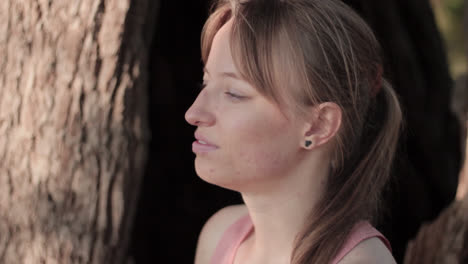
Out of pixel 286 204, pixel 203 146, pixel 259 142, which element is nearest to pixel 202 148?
pixel 203 146

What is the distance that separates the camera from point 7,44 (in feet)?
5.29

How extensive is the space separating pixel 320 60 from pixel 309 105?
11cm

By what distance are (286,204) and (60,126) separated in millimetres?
638

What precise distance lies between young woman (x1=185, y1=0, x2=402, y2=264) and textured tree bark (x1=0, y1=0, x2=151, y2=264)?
0.28 meters

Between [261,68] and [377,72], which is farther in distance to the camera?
[377,72]

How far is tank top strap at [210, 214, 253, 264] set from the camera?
1719 millimetres

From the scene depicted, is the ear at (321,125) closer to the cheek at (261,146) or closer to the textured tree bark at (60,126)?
the cheek at (261,146)

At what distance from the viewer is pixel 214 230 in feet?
5.95

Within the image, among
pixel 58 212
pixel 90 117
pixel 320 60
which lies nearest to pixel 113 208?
pixel 58 212

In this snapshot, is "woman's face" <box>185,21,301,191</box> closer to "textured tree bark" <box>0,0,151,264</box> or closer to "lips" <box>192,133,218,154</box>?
"lips" <box>192,133,218,154</box>

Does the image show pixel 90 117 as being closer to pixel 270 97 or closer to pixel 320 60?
pixel 270 97

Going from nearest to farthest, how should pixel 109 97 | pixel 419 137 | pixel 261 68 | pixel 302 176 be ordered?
pixel 261 68 → pixel 302 176 → pixel 109 97 → pixel 419 137

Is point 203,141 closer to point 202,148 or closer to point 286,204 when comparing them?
point 202,148

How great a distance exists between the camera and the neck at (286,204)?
150cm
